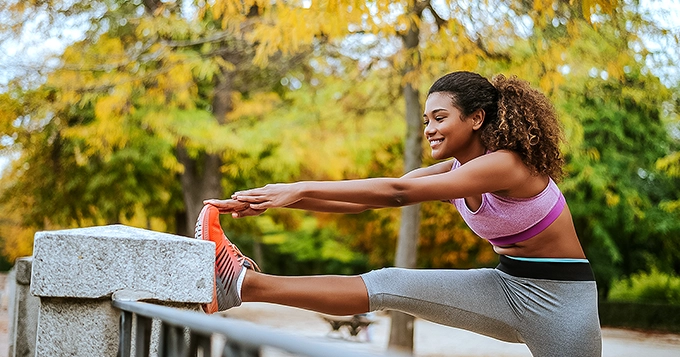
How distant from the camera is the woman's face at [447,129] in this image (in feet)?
10.5

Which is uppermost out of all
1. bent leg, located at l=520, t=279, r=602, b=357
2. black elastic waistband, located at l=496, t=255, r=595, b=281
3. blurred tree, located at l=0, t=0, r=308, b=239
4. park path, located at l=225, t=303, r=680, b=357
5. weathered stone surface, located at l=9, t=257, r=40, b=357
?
blurred tree, located at l=0, t=0, r=308, b=239

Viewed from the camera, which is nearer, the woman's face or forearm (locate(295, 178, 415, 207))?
forearm (locate(295, 178, 415, 207))

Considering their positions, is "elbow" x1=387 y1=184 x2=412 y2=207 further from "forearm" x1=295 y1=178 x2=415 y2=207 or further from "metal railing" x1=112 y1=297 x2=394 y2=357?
"metal railing" x1=112 y1=297 x2=394 y2=357

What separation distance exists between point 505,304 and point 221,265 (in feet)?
4.26

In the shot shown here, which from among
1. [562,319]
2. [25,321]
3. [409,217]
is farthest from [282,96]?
[562,319]

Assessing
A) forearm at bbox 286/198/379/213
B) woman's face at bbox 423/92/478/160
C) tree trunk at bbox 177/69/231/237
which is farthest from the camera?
tree trunk at bbox 177/69/231/237

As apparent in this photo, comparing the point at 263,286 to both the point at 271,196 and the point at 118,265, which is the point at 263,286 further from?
the point at 118,265

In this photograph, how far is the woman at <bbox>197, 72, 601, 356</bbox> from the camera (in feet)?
9.70

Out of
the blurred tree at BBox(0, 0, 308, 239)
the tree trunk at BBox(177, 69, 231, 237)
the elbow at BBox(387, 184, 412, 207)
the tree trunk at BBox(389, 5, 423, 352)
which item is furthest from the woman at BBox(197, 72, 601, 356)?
the tree trunk at BBox(177, 69, 231, 237)

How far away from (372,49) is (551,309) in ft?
25.9

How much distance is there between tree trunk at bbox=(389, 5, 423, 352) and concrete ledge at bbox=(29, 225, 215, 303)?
24.1ft

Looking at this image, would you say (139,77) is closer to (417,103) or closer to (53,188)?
(417,103)

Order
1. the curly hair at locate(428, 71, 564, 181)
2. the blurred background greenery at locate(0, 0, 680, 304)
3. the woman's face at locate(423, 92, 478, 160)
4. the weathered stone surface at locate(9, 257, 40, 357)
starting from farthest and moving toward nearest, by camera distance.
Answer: the blurred background greenery at locate(0, 0, 680, 304) → the weathered stone surface at locate(9, 257, 40, 357) → the woman's face at locate(423, 92, 478, 160) → the curly hair at locate(428, 71, 564, 181)

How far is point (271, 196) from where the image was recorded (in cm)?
286
